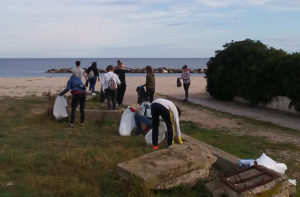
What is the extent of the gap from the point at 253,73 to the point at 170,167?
931 cm

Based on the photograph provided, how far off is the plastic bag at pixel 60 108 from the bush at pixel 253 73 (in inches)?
266

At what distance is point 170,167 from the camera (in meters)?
5.32

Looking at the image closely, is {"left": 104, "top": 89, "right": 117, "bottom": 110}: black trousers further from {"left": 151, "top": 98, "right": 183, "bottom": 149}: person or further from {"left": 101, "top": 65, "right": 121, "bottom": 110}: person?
{"left": 151, "top": 98, "right": 183, "bottom": 149}: person

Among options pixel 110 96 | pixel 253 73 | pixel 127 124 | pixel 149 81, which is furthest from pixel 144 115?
pixel 253 73

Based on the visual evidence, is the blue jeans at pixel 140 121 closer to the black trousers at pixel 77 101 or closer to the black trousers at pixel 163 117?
the black trousers at pixel 163 117

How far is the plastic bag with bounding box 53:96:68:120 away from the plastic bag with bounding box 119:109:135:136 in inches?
92.5

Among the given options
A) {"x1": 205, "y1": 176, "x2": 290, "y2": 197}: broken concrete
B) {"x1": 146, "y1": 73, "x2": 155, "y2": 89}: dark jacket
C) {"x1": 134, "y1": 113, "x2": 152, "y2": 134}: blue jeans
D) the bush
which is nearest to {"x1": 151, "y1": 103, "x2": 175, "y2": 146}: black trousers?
{"x1": 134, "y1": 113, "x2": 152, "y2": 134}: blue jeans

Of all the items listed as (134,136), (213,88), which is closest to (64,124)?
(134,136)

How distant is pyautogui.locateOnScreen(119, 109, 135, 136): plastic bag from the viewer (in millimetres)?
8922

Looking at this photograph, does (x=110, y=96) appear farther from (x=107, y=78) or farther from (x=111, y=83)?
(x=107, y=78)

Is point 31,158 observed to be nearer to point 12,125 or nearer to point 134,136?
point 134,136

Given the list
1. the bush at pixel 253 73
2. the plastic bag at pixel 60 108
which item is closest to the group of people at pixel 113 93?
the plastic bag at pixel 60 108

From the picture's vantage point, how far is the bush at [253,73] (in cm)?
1220

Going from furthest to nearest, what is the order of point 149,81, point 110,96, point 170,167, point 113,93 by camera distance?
1. point 149,81
2. point 110,96
3. point 113,93
4. point 170,167
